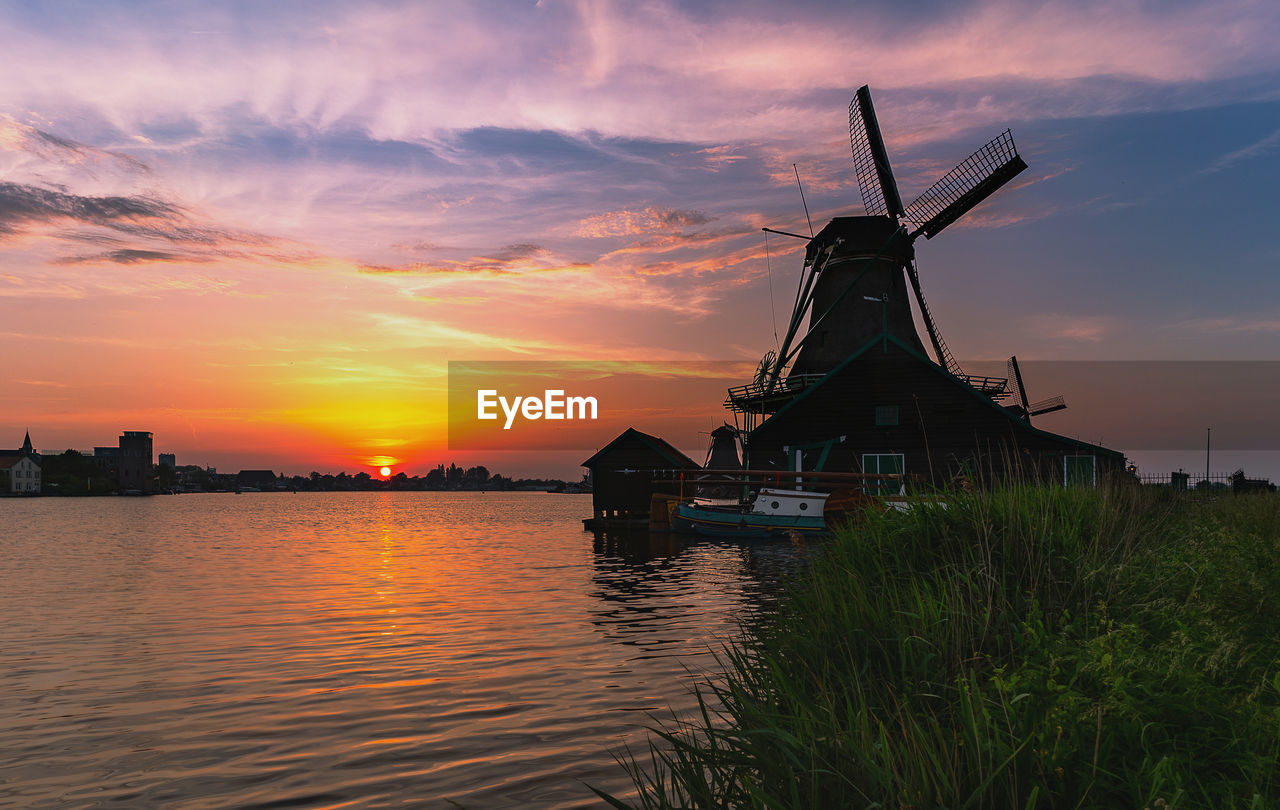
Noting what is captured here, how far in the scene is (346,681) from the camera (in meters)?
11.4

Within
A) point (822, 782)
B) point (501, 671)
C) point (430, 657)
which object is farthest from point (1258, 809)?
point (430, 657)

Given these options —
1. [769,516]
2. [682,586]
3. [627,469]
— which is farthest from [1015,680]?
[627,469]

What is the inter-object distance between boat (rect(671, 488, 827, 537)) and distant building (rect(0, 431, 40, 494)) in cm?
19581

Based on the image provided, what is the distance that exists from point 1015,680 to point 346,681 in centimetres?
951

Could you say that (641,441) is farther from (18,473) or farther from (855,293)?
(18,473)

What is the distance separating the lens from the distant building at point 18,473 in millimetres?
173000

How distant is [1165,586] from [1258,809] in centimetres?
411

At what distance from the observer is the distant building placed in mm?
173000

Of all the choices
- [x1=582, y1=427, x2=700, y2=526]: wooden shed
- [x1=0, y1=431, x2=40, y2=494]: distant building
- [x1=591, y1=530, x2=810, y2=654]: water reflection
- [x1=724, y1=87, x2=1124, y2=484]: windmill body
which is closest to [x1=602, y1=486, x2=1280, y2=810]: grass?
[x1=591, y1=530, x2=810, y2=654]: water reflection

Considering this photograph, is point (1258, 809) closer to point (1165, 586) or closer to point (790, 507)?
point (1165, 586)

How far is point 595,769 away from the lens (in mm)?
7477

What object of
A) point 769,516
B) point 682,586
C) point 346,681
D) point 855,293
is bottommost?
point 682,586

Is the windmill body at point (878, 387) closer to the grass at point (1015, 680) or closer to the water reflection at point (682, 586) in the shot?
the water reflection at point (682, 586)

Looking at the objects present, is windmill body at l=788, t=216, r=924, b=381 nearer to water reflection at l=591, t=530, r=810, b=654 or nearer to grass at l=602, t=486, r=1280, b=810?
water reflection at l=591, t=530, r=810, b=654
